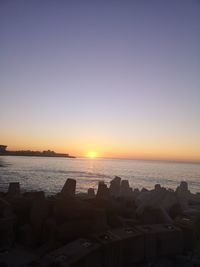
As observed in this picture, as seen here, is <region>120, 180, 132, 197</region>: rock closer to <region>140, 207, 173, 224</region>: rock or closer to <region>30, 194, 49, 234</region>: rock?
<region>140, 207, 173, 224</region>: rock

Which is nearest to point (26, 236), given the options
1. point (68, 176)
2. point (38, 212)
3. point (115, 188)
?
point (38, 212)

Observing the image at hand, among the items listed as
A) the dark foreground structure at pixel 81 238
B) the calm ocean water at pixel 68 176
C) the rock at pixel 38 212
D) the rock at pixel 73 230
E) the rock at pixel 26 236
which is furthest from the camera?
the calm ocean water at pixel 68 176

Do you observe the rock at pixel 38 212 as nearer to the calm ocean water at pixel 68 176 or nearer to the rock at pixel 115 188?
the rock at pixel 115 188

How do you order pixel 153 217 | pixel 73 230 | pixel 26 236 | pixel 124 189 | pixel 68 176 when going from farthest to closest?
1. pixel 68 176
2. pixel 124 189
3. pixel 153 217
4. pixel 26 236
5. pixel 73 230

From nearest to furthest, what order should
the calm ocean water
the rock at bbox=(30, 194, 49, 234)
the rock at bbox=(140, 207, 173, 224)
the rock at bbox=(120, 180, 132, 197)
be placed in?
1. the rock at bbox=(30, 194, 49, 234)
2. the rock at bbox=(140, 207, 173, 224)
3. the rock at bbox=(120, 180, 132, 197)
4. the calm ocean water

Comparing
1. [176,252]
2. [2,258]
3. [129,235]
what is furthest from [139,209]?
[2,258]

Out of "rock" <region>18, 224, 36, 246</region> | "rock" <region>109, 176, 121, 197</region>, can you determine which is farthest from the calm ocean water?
"rock" <region>18, 224, 36, 246</region>

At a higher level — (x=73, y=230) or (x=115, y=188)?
(x=115, y=188)

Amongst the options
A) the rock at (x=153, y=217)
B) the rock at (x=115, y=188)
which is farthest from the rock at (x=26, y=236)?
the rock at (x=115, y=188)

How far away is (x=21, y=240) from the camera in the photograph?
12.4 meters

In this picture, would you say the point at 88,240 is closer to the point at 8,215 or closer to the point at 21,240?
the point at 21,240

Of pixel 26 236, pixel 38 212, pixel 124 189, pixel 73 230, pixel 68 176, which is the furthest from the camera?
pixel 68 176

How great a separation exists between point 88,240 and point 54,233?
1905 millimetres

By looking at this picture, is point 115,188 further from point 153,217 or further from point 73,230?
point 73,230
